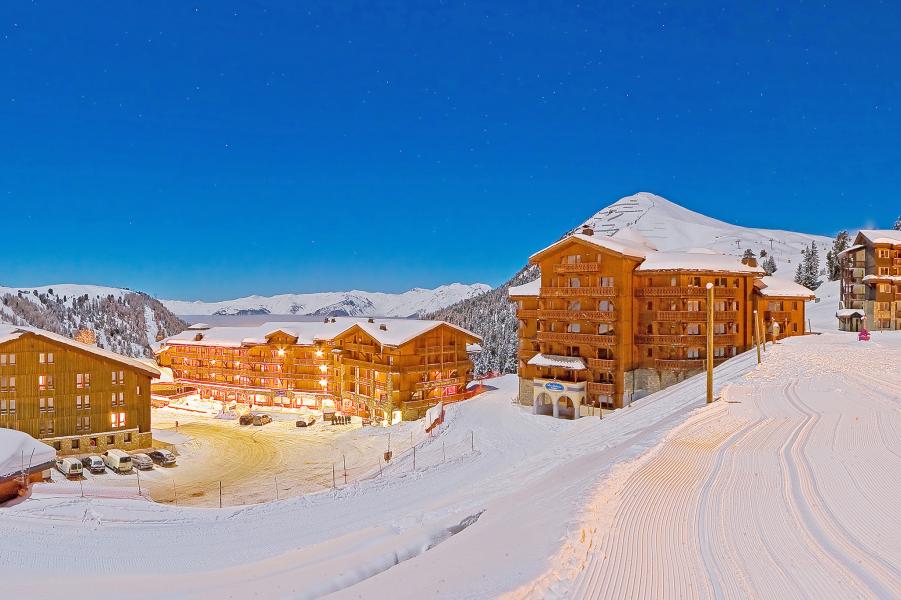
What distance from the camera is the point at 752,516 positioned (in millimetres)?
12008

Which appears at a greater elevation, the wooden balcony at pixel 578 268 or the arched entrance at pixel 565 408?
the wooden balcony at pixel 578 268

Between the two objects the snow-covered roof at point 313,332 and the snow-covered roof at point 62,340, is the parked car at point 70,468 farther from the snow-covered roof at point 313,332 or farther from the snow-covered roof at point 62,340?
the snow-covered roof at point 313,332

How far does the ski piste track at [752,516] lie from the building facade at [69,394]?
5339 centimetres

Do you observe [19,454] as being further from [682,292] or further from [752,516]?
[682,292]

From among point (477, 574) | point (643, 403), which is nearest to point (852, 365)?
point (643, 403)

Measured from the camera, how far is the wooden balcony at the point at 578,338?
155ft

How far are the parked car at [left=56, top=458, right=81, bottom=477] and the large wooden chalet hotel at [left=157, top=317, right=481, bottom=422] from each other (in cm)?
2977

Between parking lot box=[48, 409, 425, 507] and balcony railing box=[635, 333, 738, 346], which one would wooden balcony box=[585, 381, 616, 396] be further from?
parking lot box=[48, 409, 425, 507]

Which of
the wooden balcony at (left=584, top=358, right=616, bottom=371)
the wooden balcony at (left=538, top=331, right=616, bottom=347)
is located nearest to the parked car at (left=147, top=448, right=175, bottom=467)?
the wooden balcony at (left=538, top=331, right=616, bottom=347)

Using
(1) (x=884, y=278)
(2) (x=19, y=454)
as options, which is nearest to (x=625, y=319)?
(1) (x=884, y=278)

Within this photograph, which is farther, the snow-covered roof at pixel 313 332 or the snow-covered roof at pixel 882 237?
the snow-covered roof at pixel 882 237

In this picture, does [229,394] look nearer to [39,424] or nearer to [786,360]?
[39,424]

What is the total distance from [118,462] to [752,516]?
1977 inches

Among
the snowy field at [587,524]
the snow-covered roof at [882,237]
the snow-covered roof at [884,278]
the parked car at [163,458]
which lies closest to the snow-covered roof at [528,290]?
the snowy field at [587,524]
